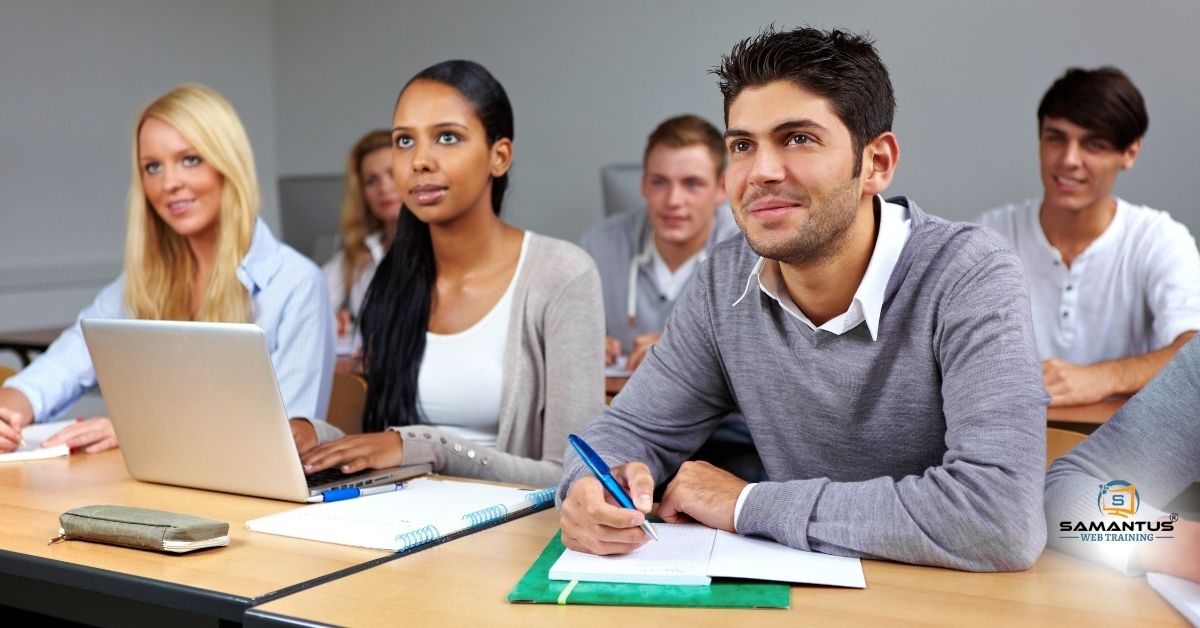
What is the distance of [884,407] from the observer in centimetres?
156

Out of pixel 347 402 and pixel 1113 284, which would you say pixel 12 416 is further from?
pixel 1113 284

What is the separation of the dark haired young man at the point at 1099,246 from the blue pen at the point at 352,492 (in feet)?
6.38

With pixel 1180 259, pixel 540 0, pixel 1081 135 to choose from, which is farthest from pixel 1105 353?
pixel 540 0

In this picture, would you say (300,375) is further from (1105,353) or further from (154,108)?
(1105,353)

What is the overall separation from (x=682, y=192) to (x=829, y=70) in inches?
86.6

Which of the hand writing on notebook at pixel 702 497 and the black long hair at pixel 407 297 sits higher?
the black long hair at pixel 407 297

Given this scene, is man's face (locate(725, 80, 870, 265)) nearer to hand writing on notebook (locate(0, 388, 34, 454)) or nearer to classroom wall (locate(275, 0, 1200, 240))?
hand writing on notebook (locate(0, 388, 34, 454))

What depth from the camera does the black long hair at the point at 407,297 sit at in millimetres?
2252

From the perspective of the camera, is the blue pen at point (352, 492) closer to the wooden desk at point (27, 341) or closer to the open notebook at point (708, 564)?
the open notebook at point (708, 564)

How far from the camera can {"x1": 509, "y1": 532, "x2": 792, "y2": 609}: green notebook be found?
3.88 ft

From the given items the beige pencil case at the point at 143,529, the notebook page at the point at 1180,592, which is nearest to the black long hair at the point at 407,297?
the beige pencil case at the point at 143,529

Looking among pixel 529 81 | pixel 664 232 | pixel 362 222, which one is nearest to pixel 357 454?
pixel 664 232

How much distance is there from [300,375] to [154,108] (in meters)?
0.67

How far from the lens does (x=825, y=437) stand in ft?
5.32
